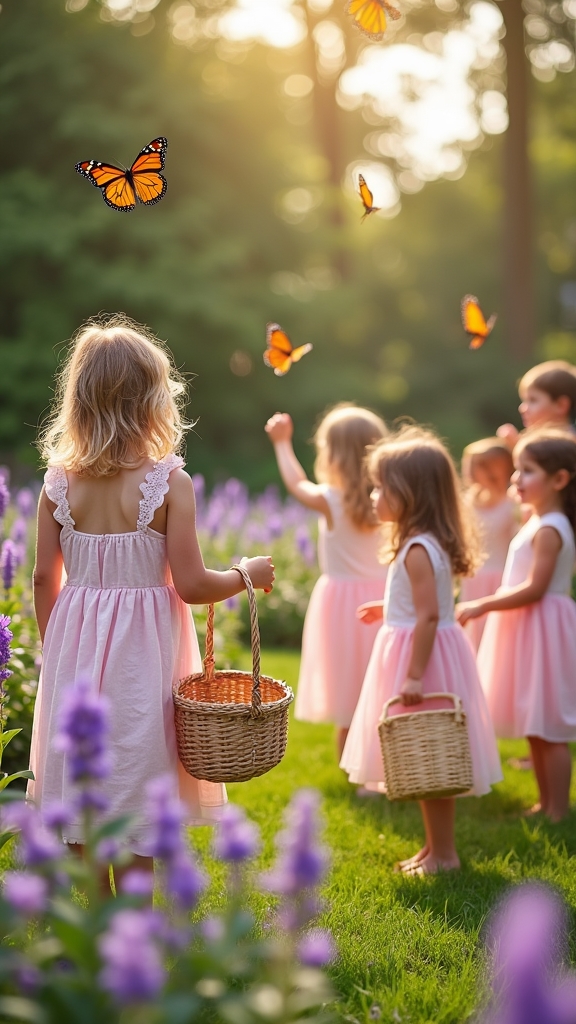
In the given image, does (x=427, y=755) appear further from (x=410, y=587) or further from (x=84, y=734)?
(x=84, y=734)

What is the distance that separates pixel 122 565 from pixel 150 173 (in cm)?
135

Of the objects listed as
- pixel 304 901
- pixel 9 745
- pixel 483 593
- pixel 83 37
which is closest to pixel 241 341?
pixel 83 37

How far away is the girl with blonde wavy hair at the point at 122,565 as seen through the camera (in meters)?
3.08

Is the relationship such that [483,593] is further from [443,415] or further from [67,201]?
[443,415]

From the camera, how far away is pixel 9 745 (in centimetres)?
443

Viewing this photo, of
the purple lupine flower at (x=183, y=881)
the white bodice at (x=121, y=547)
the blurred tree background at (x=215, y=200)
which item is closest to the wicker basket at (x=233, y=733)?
the white bodice at (x=121, y=547)

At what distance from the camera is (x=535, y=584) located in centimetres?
454

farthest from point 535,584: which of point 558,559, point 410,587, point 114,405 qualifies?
point 114,405

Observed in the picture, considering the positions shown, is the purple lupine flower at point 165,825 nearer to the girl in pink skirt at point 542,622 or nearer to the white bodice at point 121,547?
the white bodice at point 121,547

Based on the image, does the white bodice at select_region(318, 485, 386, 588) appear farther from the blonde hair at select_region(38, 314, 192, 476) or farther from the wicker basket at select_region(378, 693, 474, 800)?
the blonde hair at select_region(38, 314, 192, 476)

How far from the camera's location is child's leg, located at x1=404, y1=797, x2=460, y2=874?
3.91 metres

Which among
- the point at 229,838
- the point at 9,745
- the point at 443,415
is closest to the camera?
the point at 229,838

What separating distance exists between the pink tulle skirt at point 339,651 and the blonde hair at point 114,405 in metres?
2.23

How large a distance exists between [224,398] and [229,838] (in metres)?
16.2
